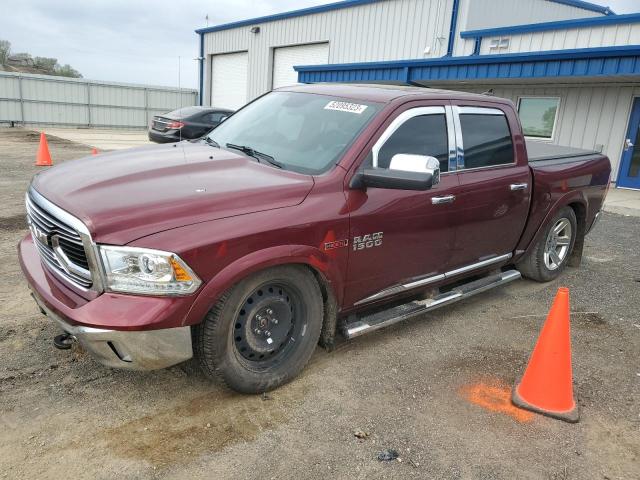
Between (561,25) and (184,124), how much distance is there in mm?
11301

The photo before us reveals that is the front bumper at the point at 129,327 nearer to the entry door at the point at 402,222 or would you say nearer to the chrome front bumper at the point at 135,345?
the chrome front bumper at the point at 135,345

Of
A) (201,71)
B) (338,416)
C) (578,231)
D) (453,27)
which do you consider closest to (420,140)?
Result: (338,416)

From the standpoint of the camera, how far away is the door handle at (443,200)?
3.82 metres

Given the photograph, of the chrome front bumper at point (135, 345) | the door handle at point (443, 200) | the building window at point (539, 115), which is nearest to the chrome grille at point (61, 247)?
the chrome front bumper at point (135, 345)

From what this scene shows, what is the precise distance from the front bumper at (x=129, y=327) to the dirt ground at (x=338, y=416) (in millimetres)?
451

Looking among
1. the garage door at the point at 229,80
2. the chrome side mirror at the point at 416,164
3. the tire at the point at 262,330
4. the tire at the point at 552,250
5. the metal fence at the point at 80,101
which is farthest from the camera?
the garage door at the point at 229,80

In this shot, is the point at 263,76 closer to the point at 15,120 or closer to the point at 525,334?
the point at 15,120

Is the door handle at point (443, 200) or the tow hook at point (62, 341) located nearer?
the tow hook at point (62, 341)

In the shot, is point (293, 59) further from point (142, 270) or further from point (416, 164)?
point (142, 270)

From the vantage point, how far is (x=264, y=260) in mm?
2838

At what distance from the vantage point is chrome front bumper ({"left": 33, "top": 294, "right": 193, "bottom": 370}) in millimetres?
2555

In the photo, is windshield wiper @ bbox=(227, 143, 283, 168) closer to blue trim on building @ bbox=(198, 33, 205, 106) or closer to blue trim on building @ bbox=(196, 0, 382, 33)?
blue trim on building @ bbox=(196, 0, 382, 33)

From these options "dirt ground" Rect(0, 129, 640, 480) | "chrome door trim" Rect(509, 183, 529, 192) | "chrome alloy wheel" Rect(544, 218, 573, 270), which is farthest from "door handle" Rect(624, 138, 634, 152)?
"dirt ground" Rect(0, 129, 640, 480)

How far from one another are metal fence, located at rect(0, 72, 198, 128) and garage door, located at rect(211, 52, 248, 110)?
3115mm
